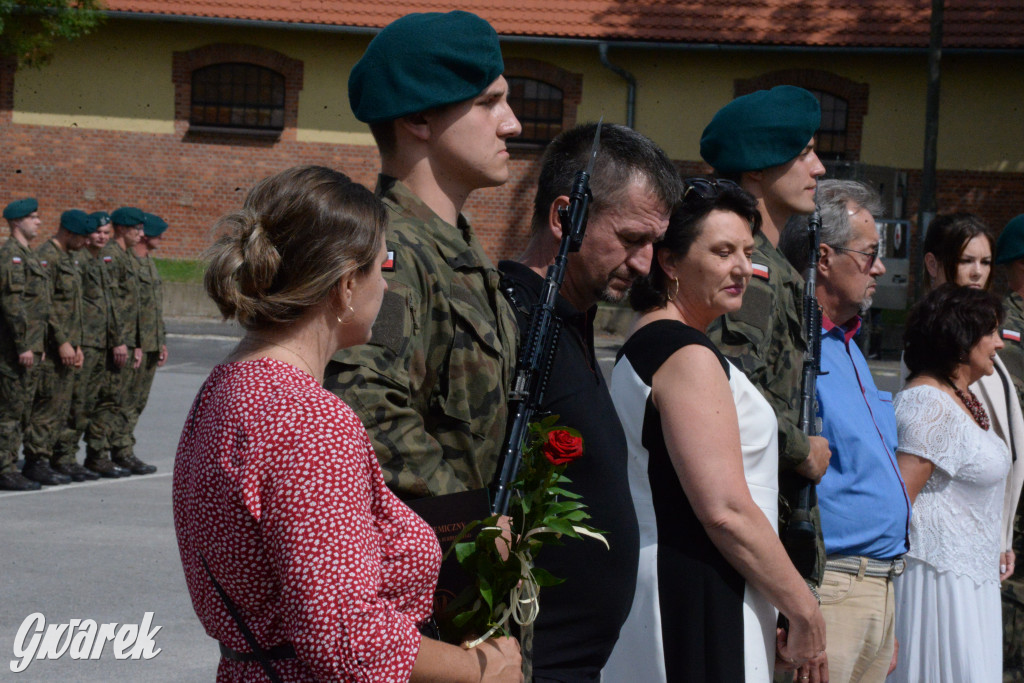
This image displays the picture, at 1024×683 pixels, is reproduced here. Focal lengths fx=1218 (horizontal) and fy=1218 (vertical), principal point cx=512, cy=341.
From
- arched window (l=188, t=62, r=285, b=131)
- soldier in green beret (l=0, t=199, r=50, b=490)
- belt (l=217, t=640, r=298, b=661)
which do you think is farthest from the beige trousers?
arched window (l=188, t=62, r=285, b=131)

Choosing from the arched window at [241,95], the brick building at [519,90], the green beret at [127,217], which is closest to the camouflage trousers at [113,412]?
the green beret at [127,217]

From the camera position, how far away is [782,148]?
3.95 m

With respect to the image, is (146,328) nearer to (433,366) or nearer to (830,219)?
(830,219)

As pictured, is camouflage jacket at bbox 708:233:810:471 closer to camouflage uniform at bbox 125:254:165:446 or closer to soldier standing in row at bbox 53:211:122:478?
soldier standing in row at bbox 53:211:122:478

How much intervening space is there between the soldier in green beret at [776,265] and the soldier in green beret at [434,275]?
1.20 metres

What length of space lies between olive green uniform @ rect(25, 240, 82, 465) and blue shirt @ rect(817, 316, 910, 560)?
8056 millimetres

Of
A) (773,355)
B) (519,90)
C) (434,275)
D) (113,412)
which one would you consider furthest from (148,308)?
(519,90)

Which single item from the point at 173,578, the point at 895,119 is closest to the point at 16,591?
the point at 173,578

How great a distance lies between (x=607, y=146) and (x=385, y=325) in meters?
1.20

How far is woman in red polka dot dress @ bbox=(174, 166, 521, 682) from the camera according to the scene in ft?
5.94

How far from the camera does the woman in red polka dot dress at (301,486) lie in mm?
1812

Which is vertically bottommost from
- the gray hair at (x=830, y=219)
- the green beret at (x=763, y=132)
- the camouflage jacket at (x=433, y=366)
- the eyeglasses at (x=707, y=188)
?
the camouflage jacket at (x=433, y=366)

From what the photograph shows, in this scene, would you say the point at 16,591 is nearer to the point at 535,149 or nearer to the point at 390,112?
the point at 390,112

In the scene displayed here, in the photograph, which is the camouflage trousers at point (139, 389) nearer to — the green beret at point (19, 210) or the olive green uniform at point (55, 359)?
the olive green uniform at point (55, 359)
